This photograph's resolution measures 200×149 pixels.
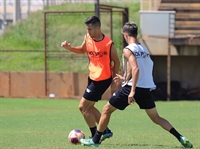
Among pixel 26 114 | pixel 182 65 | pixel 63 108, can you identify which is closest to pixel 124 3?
pixel 182 65

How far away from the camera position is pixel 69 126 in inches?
518

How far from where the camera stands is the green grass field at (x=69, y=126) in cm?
984

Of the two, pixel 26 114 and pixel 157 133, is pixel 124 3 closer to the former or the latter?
pixel 26 114

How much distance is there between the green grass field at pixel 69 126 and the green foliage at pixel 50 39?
5294mm

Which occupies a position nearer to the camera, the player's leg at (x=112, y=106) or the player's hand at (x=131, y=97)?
the player's hand at (x=131, y=97)

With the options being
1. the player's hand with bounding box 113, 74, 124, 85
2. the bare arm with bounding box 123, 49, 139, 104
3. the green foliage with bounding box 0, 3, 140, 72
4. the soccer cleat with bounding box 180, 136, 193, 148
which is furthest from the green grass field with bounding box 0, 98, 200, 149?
the green foliage with bounding box 0, 3, 140, 72

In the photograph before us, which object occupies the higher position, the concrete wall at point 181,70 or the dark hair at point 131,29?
the dark hair at point 131,29

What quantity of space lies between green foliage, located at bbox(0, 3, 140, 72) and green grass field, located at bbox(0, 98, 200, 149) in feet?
17.4

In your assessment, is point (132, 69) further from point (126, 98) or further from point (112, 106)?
point (112, 106)

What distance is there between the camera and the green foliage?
26.3m

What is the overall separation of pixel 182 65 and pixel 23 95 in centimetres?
691

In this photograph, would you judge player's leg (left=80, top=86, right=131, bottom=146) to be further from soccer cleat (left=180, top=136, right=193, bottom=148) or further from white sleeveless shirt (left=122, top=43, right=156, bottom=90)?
soccer cleat (left=180, top=136, right=193, bottom=148)

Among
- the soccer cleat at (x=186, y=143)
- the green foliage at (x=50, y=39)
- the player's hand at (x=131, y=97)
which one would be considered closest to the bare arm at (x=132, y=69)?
the player's hand at (x=131, y=97)

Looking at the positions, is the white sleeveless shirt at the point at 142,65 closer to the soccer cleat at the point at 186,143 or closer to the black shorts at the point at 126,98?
the black shorts at the point at 126,98
